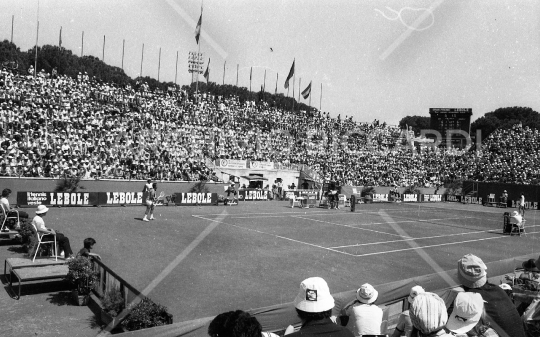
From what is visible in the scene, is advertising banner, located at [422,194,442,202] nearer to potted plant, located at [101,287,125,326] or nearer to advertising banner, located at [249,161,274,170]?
advertising banner, located at [249,161,274,170]

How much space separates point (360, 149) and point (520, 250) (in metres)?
39.2

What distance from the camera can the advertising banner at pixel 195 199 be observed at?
1334 inches

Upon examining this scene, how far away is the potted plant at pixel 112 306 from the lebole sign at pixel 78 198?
2031 cm


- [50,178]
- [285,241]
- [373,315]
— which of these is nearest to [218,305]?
[373,315]

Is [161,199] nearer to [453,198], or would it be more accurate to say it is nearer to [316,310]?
[316,310]

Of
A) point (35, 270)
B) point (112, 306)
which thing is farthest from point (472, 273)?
point (35, 270)

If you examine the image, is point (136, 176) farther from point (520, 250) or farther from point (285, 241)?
point (520, 250)

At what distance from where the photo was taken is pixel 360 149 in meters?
61.1

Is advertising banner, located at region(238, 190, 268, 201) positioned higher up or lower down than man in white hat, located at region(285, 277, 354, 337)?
lower down

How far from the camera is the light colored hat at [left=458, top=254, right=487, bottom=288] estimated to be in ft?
15.3

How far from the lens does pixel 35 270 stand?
11188mm

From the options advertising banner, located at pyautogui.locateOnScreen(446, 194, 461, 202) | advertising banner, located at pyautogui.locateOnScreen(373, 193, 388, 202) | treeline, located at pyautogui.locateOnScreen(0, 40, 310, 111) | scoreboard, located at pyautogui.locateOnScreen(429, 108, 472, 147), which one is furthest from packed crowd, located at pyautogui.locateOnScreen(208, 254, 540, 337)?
scoreboard, located at pyautogui.locateOnScreen(429, 108, 472, 147)

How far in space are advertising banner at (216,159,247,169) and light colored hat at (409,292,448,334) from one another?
135 ft

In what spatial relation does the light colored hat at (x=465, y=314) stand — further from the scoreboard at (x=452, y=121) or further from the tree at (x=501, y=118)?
the tree at (x=501, y=118)
